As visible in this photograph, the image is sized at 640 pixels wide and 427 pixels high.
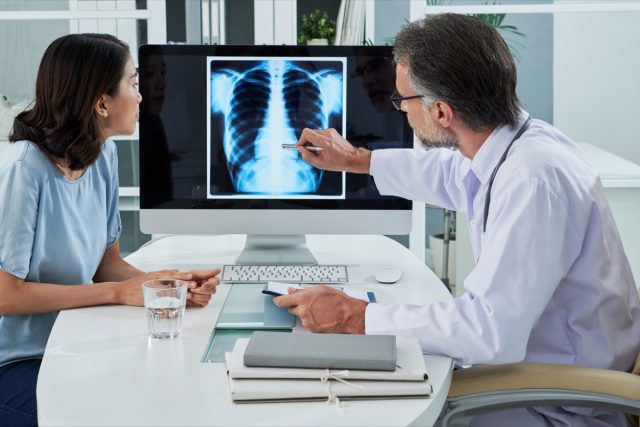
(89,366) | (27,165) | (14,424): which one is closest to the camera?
(89,366)

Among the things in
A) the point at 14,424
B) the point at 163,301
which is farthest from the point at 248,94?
the point at 14,424

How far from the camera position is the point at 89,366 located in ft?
4.11

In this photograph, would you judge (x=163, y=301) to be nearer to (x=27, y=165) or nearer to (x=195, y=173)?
(x=27, y=165)

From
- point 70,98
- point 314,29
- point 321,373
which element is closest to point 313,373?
point 321,373

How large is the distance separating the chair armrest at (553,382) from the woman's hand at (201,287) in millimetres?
535

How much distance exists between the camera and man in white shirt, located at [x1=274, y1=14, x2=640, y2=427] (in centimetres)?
129

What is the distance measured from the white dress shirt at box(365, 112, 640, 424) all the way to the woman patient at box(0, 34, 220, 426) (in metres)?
0.52

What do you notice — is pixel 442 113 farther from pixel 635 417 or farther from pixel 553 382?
pixel 635 417

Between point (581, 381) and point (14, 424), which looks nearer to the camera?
point (581, 381)

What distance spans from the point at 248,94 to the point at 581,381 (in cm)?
107

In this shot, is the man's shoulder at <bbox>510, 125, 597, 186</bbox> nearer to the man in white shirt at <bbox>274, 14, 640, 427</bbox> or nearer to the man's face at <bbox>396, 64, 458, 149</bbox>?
the man in white shirt at <bbox>274, 14, 640, 427</bbox>

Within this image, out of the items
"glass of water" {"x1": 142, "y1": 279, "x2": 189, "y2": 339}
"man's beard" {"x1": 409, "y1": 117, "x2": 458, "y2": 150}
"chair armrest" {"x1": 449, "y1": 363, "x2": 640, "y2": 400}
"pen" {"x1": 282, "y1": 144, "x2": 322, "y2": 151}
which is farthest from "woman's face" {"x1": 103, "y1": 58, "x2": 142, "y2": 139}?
"chair armrest" {"x1": 449, "y1": 363, "x2": 640, "y2": 400}

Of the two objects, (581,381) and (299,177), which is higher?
(299,177)

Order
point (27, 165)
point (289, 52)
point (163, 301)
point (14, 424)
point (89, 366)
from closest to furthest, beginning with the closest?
1. point (89, 366)
2. point (163, 301)
3. point (14, 424)
4. point (27, 165)
5. point (289, 52)
